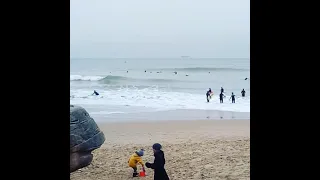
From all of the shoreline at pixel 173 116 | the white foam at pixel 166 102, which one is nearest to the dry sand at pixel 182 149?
the shoreline at pixel 173 116

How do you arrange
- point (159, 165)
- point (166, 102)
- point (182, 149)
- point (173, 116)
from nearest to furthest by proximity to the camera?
point (159, 165), point (182, 149), point (173, 116), point (166, 102)

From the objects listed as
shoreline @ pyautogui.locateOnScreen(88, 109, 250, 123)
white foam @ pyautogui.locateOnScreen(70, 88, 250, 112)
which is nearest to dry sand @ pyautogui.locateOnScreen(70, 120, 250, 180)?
shoreline @ pyautogui.locateOnScreen(88, 109, 250, 123)

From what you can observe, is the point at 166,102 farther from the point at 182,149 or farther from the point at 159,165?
the point at 159,165

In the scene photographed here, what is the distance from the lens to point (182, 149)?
5.35 meters

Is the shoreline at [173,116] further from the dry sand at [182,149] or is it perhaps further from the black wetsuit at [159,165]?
the black wetsuit at [159,165]

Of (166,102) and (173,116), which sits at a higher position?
(166,102)

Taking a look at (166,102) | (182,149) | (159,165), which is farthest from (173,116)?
(159,165)

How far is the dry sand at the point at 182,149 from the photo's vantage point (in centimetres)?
412

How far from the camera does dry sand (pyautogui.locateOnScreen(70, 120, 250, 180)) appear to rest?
412cm

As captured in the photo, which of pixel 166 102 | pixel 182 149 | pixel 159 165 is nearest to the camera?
pixel 159 165
